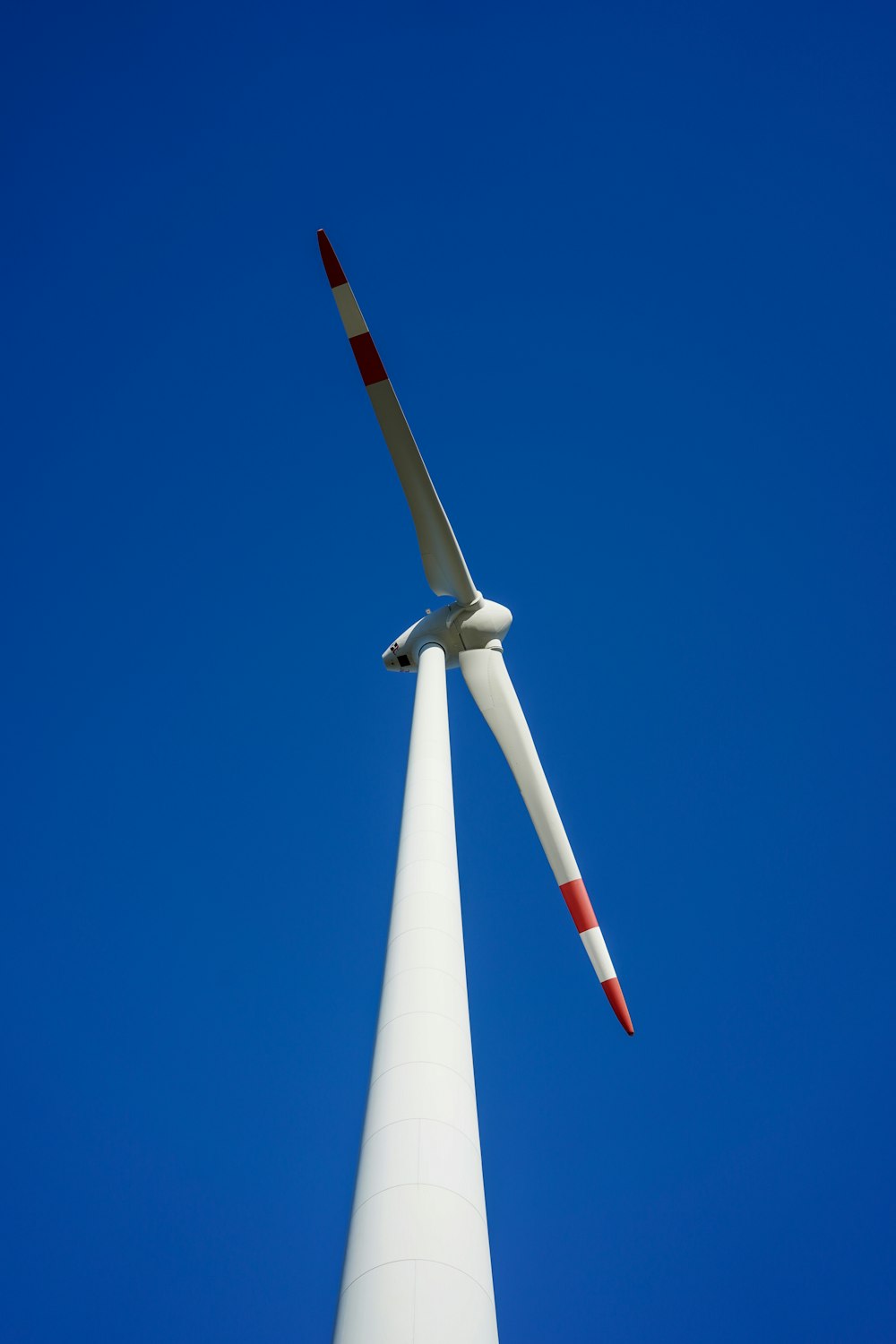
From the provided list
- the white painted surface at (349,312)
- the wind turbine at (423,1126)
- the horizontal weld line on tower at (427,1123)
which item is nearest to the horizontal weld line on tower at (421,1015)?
the wind turbine at (423,1126)

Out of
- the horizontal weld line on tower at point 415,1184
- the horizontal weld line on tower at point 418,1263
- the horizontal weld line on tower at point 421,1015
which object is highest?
the horizontal weld line on tower at point 421,1015

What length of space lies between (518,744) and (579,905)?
3713 mm

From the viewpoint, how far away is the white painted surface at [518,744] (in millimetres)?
18828

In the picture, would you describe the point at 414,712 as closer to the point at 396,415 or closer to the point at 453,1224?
the point at 396,415

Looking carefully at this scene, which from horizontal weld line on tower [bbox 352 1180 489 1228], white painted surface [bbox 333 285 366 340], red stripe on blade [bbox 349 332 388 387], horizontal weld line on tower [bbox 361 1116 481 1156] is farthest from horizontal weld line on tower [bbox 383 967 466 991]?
white painted surface [bbox 333 285 366 340]

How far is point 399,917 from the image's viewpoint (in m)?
11.0

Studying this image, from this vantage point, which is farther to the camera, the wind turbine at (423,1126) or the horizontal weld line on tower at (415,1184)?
the horizontal weld line on tower at (415,1184)

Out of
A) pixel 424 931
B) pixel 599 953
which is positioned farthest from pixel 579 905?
pixel 424 931

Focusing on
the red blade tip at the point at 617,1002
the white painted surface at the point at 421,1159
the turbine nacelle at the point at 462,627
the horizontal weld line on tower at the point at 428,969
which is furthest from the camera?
the turbine nacelle at the point at 462,627

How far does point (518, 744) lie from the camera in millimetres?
19844

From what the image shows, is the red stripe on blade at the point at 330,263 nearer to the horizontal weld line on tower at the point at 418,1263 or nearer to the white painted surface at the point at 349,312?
the white painted surface at the point at 349,312

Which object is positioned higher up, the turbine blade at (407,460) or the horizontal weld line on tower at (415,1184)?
the turbine blade at (407,460)

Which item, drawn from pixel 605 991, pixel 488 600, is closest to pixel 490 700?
pixel 488 600

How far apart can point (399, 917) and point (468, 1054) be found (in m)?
2.13
